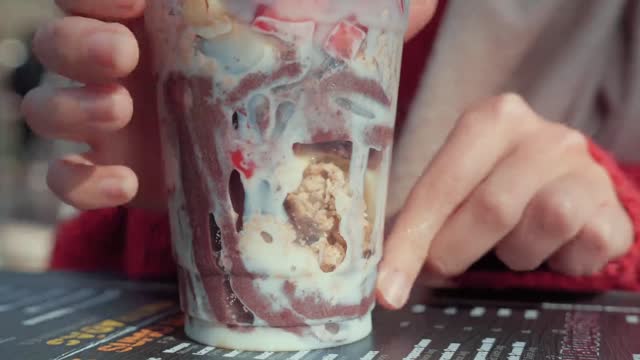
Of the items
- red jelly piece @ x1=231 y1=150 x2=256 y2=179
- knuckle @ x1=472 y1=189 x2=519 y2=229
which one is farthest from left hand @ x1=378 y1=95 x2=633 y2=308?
red jelly piece @ x1=231 y1=150 x2=256 y2=179

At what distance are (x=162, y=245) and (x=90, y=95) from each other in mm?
362

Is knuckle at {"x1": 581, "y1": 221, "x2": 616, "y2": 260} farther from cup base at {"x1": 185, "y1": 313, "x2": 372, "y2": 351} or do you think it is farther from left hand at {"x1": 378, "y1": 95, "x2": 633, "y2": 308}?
cup base at {"x1": 185, "y1": 313, "x2": 372, "y2": 351}

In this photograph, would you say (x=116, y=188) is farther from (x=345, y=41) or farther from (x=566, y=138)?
(x=566, y=138)

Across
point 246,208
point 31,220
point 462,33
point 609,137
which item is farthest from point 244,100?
point 31,220

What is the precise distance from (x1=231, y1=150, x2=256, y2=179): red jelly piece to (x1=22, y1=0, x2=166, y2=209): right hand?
0.23 ft

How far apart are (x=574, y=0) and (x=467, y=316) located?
48 cm

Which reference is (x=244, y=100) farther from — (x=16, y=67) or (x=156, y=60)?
(x=16, y=67)

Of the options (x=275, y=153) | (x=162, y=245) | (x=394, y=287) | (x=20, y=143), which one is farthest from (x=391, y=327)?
(x=20, y=143)

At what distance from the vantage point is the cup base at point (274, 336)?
0.40 metres

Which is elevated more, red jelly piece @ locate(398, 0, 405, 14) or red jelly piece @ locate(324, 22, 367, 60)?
red jelly piece @ locate(398, 0, 405, 14)

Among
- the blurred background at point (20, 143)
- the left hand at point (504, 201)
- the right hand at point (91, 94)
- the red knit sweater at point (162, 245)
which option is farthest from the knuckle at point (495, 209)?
the blurred background at point (20, 143)

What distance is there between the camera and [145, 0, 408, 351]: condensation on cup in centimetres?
37

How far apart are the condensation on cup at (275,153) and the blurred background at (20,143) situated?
1.84 meters

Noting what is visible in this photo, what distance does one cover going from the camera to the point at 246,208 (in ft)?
1.27
